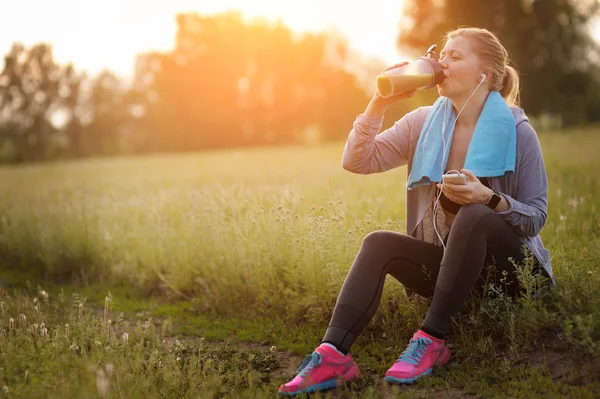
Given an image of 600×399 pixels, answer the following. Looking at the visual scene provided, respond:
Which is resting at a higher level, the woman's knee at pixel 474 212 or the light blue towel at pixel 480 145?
the light blue towel at pixel 480 145

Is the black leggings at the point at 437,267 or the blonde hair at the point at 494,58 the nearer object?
the black leggings at the point at 437,267

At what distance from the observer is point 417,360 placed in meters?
3.10

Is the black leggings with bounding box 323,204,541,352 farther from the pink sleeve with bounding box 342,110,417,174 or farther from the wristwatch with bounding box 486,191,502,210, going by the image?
the pink sleeve with bounding box 342,110,417,174

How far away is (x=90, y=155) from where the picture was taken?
46000 millimetres

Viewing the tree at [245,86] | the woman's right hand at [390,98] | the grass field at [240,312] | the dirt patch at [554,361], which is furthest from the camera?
the tree at [245,86]

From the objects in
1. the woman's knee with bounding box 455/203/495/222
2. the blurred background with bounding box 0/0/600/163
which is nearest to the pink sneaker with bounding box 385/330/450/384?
the woman's knee with bounding box 455/203/495/222

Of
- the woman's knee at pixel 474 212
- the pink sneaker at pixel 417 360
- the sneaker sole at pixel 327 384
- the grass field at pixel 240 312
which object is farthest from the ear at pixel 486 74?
the sneaker sole at pixel 327 384

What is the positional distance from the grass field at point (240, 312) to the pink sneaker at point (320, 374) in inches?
3.9

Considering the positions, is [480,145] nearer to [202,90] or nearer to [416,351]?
[416,351]

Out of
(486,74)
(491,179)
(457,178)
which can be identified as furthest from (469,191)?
(486,74)

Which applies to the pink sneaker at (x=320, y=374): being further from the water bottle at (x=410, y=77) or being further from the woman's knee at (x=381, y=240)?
the water bottle at (x=410, y=77)

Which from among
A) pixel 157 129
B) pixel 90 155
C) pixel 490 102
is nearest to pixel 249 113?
pixel 157 129

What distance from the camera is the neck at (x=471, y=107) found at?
11.4ft

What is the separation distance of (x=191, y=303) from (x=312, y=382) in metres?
2.24
